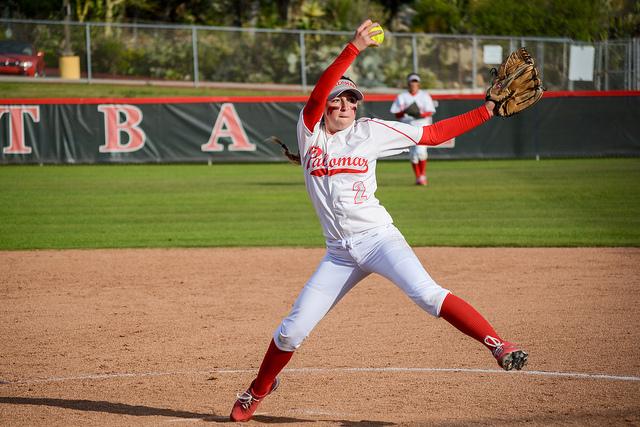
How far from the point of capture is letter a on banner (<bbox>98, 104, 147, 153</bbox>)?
24.9 metres

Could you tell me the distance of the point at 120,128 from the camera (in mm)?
25328

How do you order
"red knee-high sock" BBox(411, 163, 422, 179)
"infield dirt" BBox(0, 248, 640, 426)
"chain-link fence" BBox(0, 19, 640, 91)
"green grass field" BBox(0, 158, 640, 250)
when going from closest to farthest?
"infield dirt" BBox(0, 248, 640, 426) < "green grass field" BBox(0, 158, 640, 250) < "red knee-high sock" BBox(411, 163, 422, 179) < "chain-link fence" BBox(0, 19, 640, 91)

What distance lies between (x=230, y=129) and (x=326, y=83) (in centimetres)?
2073

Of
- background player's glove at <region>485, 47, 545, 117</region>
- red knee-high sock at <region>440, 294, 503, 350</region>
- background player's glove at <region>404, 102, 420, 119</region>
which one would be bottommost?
red knee-high sock at <region>440, 294, 503, 350</region>

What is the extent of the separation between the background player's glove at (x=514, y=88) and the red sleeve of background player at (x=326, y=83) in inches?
34.6

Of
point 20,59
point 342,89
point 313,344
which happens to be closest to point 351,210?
point 342,89

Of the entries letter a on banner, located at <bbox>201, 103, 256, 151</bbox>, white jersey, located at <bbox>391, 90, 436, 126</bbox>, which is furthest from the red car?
white jersey, located at <bbox>391, 90, 436, 126</bbox>

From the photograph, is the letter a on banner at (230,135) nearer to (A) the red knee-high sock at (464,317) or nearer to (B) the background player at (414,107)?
(B) the background player at (414,107)

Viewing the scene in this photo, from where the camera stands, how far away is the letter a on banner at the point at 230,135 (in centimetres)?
2570

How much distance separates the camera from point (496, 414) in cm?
567

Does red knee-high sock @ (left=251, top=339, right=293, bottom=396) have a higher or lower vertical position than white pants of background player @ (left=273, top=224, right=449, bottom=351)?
lower

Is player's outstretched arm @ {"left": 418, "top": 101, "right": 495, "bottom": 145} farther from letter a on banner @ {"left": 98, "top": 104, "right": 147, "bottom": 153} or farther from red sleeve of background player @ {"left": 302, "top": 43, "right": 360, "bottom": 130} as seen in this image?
letter a on banner @ {"left": 98, "top": 104, "right": 147, "bottom": 153}

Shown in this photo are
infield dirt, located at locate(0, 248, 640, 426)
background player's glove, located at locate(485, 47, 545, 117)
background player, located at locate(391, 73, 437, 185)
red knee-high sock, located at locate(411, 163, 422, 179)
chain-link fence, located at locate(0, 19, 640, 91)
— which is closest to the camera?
background player's glove, located at locate(485, 47, 545, 117)

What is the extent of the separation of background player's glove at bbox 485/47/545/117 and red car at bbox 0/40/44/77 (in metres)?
28.9
